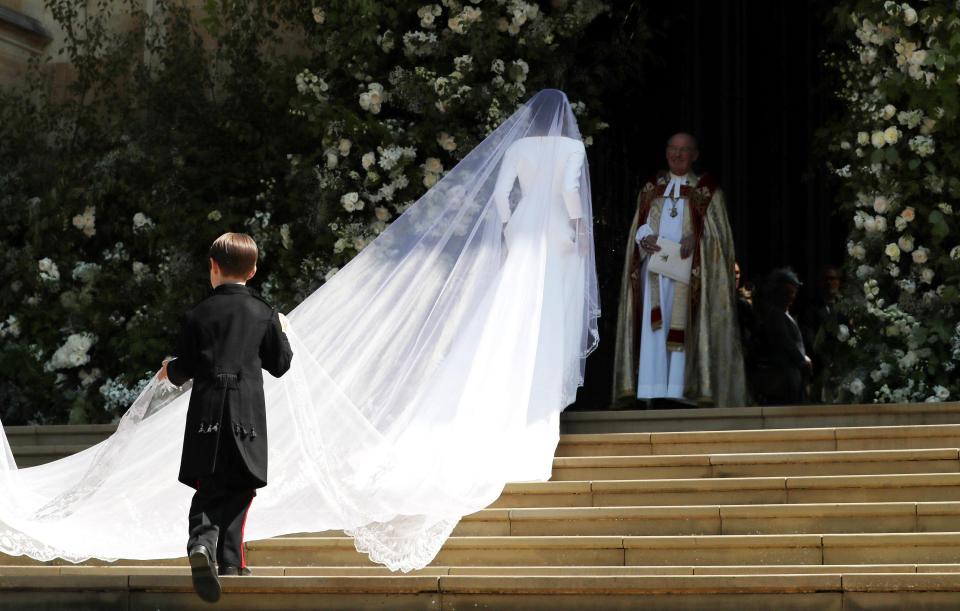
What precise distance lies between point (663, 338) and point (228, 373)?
4763 mm

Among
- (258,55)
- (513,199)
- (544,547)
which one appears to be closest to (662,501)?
(544,547)

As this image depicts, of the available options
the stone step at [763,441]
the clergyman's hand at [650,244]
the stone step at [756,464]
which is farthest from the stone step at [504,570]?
the clergyman's hand at [650,244]

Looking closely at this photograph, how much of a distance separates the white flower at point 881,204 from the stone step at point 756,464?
2690 mm

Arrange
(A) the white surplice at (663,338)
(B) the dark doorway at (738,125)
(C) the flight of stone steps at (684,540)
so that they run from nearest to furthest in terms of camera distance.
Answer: (C) the flight of stone steps at (684,540)
(A) the white surplice at (663,338)
(B) the dark doorway at (738,125)

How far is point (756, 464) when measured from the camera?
26.6ft

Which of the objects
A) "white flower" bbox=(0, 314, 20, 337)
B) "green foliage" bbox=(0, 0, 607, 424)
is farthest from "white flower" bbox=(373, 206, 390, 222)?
"white flower" bbox=(0, 314, 20, 337)

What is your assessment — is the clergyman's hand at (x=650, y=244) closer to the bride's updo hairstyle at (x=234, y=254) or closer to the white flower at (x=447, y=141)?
the white flower at (x=447, y=141)

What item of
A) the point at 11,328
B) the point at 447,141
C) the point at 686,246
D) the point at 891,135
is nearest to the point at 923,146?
the point at 891,135

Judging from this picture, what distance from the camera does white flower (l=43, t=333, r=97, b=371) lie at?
1166 cm

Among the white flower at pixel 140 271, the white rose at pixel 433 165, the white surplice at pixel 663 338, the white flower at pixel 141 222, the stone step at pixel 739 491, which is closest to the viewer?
the stone step at pixel 739 491

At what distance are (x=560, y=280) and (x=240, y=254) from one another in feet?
10.3

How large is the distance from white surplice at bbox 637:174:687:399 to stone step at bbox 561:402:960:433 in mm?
1003

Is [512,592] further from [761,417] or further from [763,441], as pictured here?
[761,417]

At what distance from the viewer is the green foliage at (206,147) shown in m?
11.5
